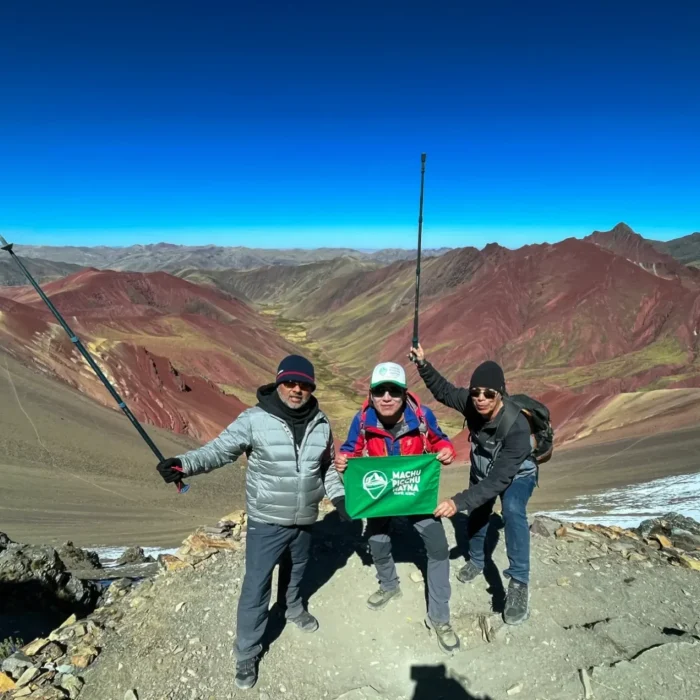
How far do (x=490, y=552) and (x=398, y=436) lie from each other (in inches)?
95.1

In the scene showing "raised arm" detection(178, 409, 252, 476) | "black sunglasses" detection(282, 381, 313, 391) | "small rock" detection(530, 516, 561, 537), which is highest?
"black sunglasses" detection(282, 381, 313, 391)

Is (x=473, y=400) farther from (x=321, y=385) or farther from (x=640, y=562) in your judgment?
(x=321, y=385)

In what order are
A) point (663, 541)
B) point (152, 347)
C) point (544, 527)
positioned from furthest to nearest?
point (152, 347)
point (544, 527)
point (663, 541)

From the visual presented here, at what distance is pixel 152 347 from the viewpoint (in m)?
42.5

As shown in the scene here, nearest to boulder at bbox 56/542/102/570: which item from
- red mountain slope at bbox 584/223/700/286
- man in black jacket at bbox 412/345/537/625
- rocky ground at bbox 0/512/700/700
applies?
rocky ground at bbox 0/512/700/700

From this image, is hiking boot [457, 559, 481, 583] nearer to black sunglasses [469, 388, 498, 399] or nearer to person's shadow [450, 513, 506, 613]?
person's shadow [450, 513, 506, 613]

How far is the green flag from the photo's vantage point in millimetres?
4078

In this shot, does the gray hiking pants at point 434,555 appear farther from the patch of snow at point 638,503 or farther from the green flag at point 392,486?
the patch of snow at point 638,503

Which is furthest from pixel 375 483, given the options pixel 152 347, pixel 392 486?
pixel 152 347

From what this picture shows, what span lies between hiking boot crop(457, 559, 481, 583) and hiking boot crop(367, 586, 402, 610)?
0.69m

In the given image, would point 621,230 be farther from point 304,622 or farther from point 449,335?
point 304,622

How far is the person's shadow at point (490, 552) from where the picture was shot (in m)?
4.89

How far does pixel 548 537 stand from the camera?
6.27m

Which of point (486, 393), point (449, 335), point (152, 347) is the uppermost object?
point (486, 393)
